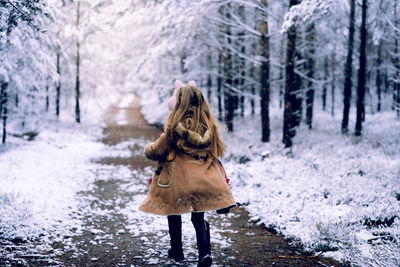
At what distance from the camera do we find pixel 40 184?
7465 mm

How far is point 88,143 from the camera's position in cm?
1591

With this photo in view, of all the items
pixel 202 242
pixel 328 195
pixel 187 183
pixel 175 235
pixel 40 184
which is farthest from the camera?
pixel 40 184

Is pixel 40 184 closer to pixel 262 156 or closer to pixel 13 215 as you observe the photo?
pixel 13 215

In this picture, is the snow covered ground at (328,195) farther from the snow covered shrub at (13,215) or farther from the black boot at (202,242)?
the snow covered shrub at (13,215)

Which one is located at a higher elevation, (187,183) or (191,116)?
(191,116)

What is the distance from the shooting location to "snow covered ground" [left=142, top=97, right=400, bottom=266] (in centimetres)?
455

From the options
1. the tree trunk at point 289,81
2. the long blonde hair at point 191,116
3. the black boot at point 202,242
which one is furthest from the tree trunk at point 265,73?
the black boot at point 202,242

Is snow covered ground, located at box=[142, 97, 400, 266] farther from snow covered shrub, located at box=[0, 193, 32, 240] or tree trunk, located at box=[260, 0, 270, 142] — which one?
snow covered shrub, located at box=[0, 193, 32, 240]

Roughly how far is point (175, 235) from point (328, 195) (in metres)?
3.77


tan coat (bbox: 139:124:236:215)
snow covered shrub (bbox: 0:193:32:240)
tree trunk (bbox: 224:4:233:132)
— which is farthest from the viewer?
tree trunk (bbox: 224:4:233:132)

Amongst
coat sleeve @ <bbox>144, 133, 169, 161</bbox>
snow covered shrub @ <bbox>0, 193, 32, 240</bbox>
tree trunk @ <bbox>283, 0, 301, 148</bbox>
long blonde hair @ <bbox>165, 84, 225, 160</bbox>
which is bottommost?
snow covered shrub @ <bbox>0, 193, 32, 240</bbox>

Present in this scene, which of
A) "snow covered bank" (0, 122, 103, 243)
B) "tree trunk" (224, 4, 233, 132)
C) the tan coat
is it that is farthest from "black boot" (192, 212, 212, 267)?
"tree trunk" (224, 4, 233, 132)

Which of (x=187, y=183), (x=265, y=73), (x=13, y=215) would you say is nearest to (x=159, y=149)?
(x=187, y=183)

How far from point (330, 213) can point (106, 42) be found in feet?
85.7
